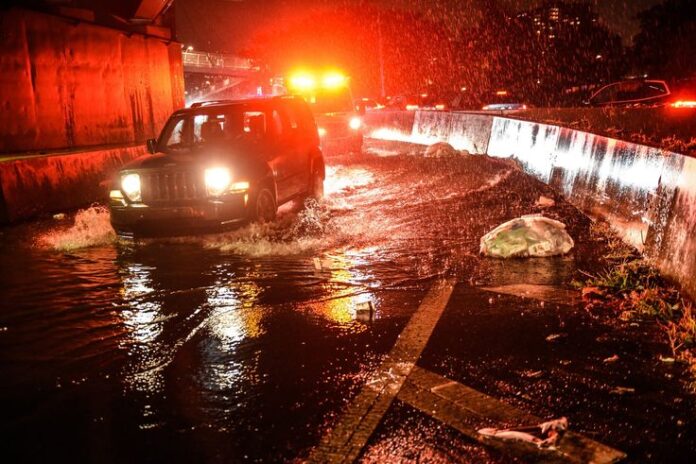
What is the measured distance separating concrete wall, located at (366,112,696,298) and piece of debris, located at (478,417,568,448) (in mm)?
2412

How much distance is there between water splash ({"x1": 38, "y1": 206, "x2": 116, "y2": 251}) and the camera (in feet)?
27.7

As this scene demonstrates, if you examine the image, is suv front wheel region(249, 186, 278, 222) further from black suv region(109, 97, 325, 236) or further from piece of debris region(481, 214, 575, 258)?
piece of debris region(481, 214, 575, 258)

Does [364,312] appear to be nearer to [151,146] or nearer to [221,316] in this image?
[221,316]

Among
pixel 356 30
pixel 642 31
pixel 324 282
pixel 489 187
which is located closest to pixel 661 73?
pixel 642 31

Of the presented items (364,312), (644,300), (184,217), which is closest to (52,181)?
(184,217)

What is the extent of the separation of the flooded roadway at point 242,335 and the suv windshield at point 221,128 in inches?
53.6

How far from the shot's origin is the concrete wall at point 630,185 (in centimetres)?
551

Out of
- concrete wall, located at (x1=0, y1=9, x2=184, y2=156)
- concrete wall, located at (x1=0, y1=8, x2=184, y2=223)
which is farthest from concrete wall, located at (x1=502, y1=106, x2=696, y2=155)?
concrete wall, located at (x1=0, y1=9, x2=184, y2=156)

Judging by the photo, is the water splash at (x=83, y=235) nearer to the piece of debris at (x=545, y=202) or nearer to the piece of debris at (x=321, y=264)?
the piece of debris at (x=321, y=264)

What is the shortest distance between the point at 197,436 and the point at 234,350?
49.5 inches

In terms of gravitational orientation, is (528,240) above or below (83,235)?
above

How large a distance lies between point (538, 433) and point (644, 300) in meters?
2.46

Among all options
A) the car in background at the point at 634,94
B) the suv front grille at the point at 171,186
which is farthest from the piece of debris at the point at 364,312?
the car in background at the point at 634,94

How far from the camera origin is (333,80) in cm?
1950
